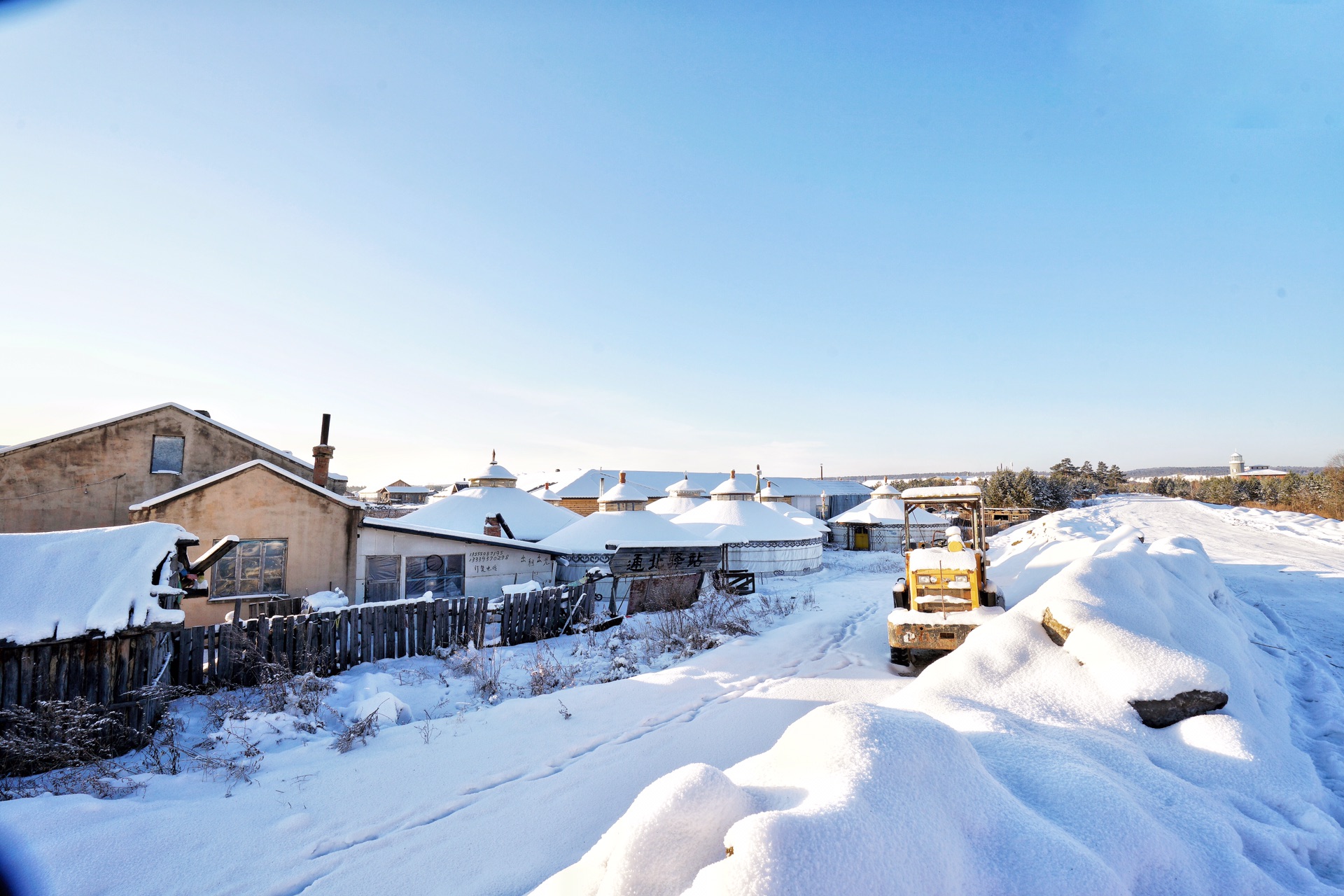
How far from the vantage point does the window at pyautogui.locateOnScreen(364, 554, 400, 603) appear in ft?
49.5

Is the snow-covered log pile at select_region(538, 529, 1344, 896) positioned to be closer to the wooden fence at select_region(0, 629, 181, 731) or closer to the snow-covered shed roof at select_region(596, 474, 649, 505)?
the wooden fence at select_region(0, 629, 181, 731)

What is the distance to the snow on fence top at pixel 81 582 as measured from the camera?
6.71 m

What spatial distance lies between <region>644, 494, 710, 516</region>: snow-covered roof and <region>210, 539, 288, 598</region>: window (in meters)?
19.9

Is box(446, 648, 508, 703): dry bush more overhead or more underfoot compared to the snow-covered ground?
more underfoot

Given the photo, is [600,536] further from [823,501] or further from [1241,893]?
[823,501]

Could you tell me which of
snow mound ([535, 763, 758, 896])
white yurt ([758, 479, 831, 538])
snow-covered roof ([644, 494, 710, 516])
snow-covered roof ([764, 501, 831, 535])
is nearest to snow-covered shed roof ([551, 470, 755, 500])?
snow-covered roof ([644, 494, 710, 516])

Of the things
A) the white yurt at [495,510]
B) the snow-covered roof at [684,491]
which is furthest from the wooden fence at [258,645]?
the snow-covered roof at [684,491]

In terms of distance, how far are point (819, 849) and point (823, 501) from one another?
161 feet

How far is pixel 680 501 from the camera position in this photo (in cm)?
3253

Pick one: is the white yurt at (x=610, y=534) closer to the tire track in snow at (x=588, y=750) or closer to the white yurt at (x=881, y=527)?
the tire track in snow at (x=588, y=750)

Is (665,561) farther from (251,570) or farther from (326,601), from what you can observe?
(251,570)

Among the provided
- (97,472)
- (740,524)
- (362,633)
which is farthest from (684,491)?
(97,472)

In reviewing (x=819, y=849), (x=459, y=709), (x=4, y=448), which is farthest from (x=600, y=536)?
(x=819, y=849)

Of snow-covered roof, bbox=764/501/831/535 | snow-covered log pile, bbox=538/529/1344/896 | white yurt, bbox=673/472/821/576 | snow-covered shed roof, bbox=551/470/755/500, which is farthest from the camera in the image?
snow-covered shed roof, bbox=551/470/755/500
